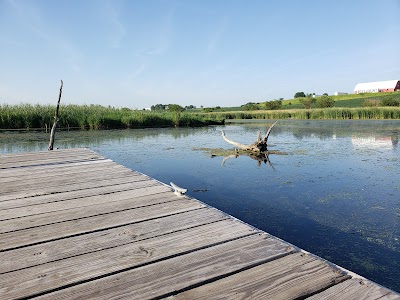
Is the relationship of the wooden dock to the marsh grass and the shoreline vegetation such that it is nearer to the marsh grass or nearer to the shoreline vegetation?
the shoreline vegetation

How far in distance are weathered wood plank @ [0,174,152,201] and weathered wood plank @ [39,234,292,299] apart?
186 centimetres

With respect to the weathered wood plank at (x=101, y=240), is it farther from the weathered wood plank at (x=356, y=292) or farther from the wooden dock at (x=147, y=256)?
the weathered wood plank at (x=356, y=292)

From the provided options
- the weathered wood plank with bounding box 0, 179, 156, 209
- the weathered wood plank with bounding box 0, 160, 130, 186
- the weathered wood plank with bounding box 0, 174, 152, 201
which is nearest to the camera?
the weathered wood plank with bounding box 0, 179, 156, 209

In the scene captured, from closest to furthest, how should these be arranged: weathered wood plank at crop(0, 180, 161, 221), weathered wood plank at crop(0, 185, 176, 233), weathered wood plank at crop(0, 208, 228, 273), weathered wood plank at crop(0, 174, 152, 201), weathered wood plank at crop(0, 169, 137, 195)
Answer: weathered wood plank at crop(0, 208, 228, 273) → weathered wood plank at crop(0, 185, 176, 233) → weathered wood plank at crop(0, 180, 161, 221) → weathered wood plank at crop(0, 174, 152, 201) → weathered wood plank at crop(0, 169, 137, 195)

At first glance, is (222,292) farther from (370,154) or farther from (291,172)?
(370,154)

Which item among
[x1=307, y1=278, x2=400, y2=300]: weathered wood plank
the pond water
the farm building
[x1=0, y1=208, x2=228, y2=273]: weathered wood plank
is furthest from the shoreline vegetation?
the farm building

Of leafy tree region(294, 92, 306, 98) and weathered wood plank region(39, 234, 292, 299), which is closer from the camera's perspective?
weathered wood plank region(39, 234, 292, 299)

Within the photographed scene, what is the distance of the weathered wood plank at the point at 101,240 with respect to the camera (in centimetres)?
163

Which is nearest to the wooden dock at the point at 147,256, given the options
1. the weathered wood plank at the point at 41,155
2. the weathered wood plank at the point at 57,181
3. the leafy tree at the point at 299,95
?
the weathered wood plank at the point at 57,181

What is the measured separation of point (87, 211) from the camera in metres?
2.42

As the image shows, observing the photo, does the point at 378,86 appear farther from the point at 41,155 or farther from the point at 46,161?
the point at 46,161

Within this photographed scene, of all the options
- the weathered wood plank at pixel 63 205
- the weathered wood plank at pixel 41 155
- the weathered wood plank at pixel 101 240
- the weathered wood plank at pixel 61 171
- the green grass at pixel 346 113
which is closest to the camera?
the weathered wood plank at pixel 101 240

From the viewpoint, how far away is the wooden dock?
1323mm

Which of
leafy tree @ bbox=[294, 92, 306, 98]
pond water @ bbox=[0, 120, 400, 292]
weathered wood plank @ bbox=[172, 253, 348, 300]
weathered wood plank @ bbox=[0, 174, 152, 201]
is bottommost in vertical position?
pond water @ bbox=[0, 120, 400, 292]
